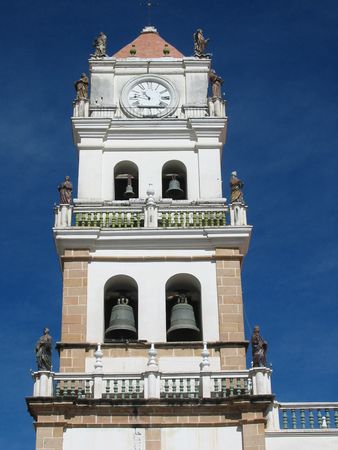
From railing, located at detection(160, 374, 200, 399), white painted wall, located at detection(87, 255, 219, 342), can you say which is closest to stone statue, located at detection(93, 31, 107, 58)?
white painted wall, located at detection(87, 255, 219, 342)

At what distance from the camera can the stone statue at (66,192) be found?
28.2m

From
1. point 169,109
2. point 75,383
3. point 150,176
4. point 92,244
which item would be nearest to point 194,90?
point 169,109

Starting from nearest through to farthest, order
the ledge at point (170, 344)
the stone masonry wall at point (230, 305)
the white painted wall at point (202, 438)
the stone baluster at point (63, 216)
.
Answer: the white painted wall at point (202, 438), the stone masonry wall at point (230, 305), the ledge at point (170, 344), the stone baluster at point (63, 216)

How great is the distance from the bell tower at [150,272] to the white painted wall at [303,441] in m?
0.48

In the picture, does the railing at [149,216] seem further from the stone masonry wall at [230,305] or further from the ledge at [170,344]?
the ledge at [170,344]

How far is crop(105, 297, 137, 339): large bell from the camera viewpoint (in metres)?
26.2

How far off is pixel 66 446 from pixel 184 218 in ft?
22.9

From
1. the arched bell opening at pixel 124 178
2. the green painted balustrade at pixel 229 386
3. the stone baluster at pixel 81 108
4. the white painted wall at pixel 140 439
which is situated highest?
the stone baluster at pixel 81 108

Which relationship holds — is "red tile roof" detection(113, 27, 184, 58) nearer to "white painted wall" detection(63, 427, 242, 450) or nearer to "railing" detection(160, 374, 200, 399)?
"railing" detection(160, 374, 200, 399)

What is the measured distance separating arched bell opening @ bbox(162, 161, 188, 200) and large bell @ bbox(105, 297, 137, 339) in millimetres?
3949

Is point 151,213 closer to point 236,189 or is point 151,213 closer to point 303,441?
point 236,189

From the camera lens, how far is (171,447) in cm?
2377

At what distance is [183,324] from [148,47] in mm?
10209

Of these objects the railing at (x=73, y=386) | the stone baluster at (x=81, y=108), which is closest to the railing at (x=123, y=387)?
the railing at (x=73, y=386)
